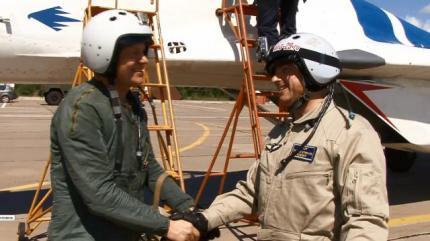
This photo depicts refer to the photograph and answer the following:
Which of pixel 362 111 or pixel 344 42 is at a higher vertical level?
pixel 344 42

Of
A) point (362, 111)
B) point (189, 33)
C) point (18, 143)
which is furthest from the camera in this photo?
point (18, 143)

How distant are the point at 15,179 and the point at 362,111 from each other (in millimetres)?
5897

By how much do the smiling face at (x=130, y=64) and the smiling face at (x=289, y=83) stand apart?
0.65 meters

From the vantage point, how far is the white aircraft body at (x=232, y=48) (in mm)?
5820

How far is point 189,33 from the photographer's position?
6.38 m

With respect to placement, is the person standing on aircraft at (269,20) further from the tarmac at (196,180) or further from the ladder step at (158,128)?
the tarmac at (196,180)

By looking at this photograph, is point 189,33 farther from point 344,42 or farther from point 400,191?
point 400,191

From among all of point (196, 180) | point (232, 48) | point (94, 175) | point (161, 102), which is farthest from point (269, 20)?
point (196, 180)

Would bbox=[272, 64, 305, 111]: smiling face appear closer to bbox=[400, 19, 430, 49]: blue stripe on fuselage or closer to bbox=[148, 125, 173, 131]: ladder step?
bbox=[148, 125, 173, 131]: ladder step

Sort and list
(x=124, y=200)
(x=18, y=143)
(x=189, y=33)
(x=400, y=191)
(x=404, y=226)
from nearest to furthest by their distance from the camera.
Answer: (x=124, y=200) < (x=189, y=33) < (x=404, y=226) < (x=400, y=191) < (x=18, y=143)

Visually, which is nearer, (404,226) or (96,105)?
(96,105)

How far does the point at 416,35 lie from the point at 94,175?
7.23 metres

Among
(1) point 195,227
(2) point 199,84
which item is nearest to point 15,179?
(2) point 199,84

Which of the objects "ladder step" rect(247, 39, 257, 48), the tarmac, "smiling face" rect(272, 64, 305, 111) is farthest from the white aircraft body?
"smiling face" rect(272, 64, 305, 111)
